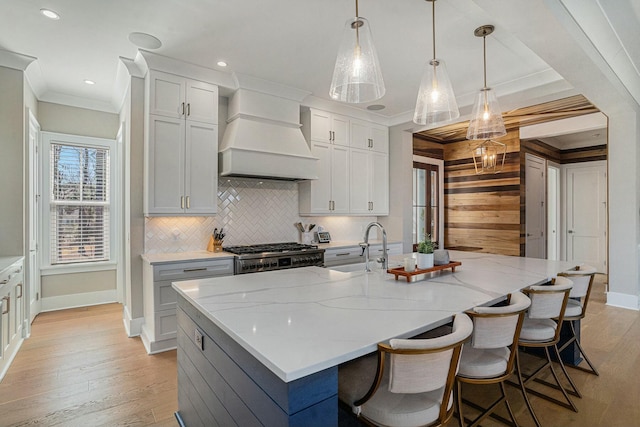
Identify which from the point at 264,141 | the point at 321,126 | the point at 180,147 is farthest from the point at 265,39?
the point at 321,126

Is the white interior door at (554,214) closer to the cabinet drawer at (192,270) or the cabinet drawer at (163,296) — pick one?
the cabinet drawer at (192,270)

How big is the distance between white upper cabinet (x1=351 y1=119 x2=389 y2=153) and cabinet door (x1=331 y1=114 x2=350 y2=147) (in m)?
0.12

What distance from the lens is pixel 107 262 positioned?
15.5 ft

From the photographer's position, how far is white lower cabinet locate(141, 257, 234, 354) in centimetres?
312

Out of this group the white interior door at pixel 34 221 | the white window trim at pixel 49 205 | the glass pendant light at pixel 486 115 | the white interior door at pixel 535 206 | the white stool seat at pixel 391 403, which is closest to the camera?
the white stool seat at pixel 391 403

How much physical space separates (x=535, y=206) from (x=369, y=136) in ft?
11.8

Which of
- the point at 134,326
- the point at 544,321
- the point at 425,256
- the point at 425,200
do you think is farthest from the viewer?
the point at 425,200

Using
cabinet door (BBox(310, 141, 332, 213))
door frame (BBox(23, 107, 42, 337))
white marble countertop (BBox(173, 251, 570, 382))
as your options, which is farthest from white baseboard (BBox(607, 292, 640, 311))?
door frame (BBox(23, 107, 42, 337))

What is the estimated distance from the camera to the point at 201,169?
11.8ft

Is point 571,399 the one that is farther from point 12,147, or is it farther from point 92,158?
point 92,158

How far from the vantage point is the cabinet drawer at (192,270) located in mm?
3125

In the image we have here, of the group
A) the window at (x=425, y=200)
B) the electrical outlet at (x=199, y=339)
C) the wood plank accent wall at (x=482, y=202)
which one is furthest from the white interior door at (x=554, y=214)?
the electrical outlet at (x=199, y=339)

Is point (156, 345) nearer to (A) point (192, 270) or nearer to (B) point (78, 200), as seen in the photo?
(A) point (192, 270)

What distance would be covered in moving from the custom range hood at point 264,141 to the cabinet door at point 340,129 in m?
0.65
